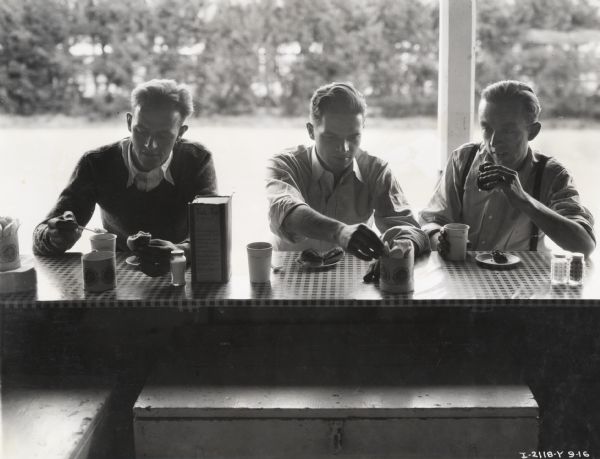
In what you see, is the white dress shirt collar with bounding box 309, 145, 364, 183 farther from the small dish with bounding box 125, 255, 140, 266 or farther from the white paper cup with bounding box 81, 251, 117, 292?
the white paper cup with bounding box 81, 251, 117, 292

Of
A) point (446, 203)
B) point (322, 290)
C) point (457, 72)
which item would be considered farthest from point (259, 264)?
point (457, 72)

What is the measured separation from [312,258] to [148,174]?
0.99 meters

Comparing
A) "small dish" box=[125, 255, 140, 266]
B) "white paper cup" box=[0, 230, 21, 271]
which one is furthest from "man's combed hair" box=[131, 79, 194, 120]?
"white paper cup" box=[0, 230, 21, 271]

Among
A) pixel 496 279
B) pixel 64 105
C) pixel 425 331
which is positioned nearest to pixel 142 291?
pixel 425 331

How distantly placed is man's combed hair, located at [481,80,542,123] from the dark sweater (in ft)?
4.12

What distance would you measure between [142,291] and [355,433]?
31.7 inches

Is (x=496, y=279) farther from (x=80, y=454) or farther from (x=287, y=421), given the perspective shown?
(x=80, y=454)

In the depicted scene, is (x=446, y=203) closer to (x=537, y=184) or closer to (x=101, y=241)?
(x=537, y=184)

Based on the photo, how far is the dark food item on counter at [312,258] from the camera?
231 cm

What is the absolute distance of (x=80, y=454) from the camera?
1700mm

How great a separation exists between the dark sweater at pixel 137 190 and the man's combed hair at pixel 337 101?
553 millimetres

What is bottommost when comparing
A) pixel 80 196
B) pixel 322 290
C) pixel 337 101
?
pixel 322 290

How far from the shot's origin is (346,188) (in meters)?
2.88

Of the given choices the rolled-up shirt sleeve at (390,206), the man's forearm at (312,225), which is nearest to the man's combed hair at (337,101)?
the rolled-up shirt sleeve at (390,206)
